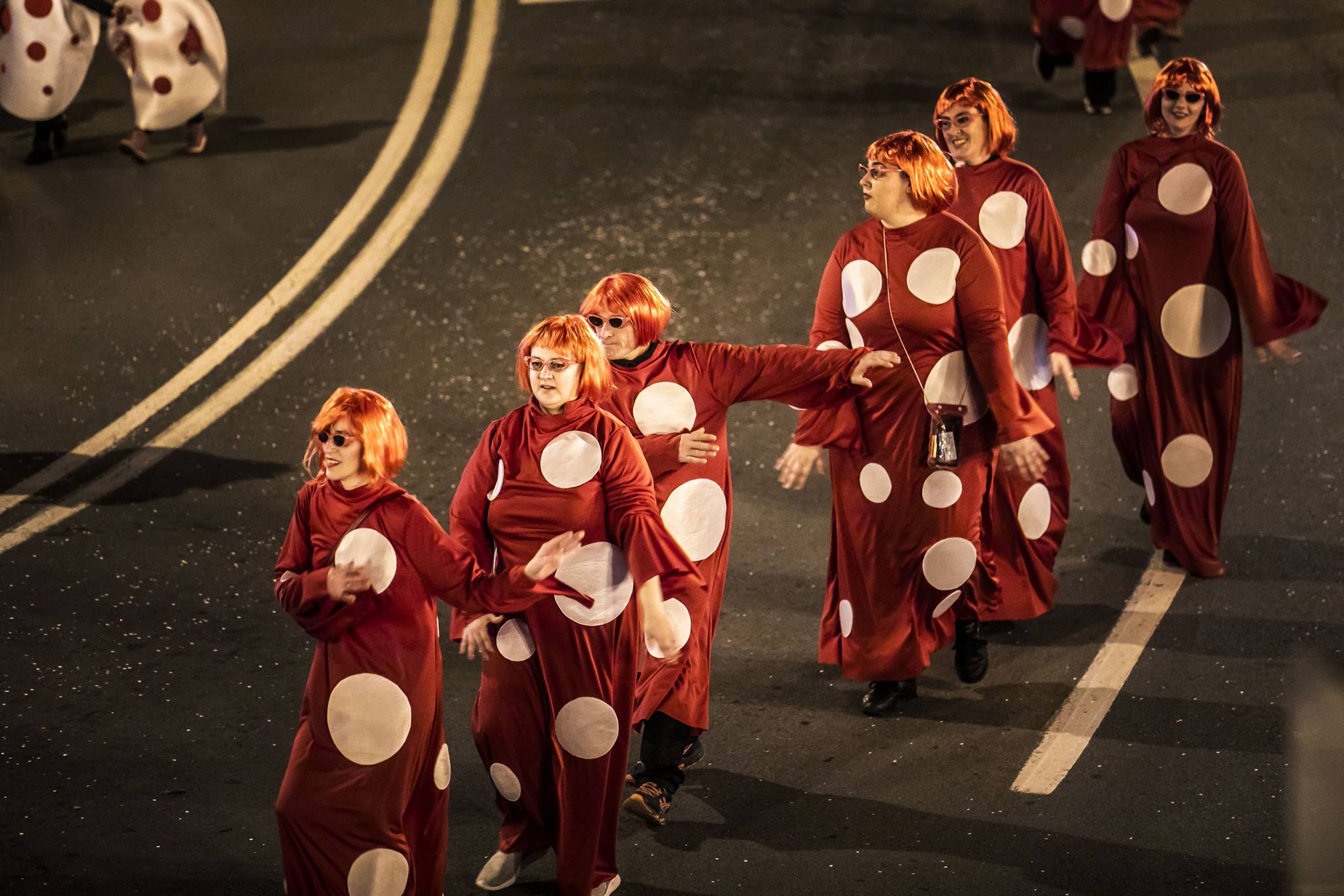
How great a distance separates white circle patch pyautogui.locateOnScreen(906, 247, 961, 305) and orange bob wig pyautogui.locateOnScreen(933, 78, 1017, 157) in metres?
0.95

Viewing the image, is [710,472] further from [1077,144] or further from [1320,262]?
[1077,144]

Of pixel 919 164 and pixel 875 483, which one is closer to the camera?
pixel 919 164

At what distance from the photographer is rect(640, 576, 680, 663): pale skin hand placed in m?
5.07

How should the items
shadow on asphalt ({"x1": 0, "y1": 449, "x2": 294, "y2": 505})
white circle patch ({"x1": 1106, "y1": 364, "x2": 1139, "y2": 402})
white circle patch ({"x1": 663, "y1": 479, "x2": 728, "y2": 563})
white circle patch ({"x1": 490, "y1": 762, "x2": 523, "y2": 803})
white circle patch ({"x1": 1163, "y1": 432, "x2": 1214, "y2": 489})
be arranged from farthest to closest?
shadow on asphalt ({"x1": 0, "y1": 449, "x2": 294, "y2": 505})
white circle patch ({"x1": 1106, "y1": 364, "x2": 1139, "y2": 402})
white circle patch ({"x1": 1163, "y1": 432, "x2": 1214, "y2": 489})
white circle patch ({"x1": 663, "y1": 479, "x2": 728, "y2": 563})
white circle patch ({"x1": 490, "y1": 762, "x2": 523, "y2": 803})

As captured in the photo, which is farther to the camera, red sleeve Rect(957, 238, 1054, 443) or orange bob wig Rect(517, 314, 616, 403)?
red sleeve Rect(957, 238, 1054, 443)

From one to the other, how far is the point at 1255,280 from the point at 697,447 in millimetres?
3244

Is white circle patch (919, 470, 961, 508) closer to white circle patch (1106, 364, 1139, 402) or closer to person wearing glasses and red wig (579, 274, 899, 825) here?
person wearing glasses and red wig (579, 274, 899, 825)

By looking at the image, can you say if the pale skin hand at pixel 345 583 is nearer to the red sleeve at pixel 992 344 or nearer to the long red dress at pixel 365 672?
the long red dress at pixel 365 672

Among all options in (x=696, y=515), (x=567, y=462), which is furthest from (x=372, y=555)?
(x=696, y=515)

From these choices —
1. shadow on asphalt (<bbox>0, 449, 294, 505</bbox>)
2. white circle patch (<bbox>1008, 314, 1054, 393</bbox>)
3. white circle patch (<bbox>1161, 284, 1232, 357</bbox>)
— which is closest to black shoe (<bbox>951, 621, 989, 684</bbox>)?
white circle patch (<bbox>1008, 314, 1054, 393</bbox>)

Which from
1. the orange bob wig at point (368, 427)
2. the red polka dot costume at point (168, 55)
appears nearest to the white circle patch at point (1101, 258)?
the orange bob wig at point (368, 427)

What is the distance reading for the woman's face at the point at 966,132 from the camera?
7.16 m

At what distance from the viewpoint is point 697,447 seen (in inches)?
226

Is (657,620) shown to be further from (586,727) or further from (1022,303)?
(1022,303)
